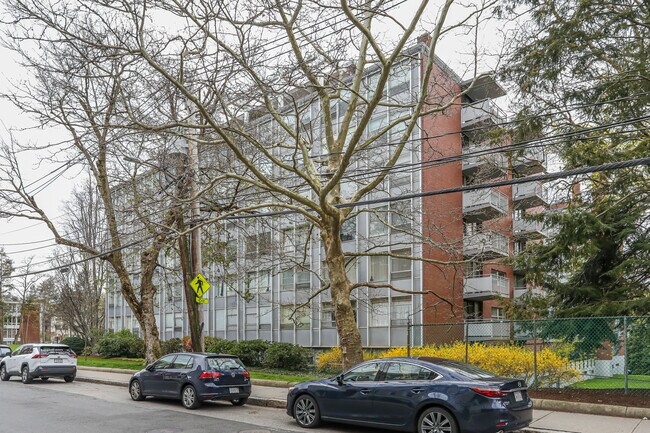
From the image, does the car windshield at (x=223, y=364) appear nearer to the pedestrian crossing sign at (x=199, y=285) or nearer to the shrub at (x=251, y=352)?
the pedestrian crossing sign at (x=199, y=285)

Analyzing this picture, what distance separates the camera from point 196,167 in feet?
59.2

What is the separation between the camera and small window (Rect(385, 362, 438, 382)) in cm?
984

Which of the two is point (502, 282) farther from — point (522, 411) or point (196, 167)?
point (522, 411)

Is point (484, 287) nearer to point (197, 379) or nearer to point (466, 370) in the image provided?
point (197, 379)

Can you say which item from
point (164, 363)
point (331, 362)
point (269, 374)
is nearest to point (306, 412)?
point (164, 363)

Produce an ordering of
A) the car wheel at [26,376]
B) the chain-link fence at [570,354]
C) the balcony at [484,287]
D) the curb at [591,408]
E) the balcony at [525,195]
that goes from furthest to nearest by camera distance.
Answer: the balcony at [484,287] < the balcony at [525,195] < the car wheel at [26,376] < the chain-link fence at [570,354] < the curb at [591,408]

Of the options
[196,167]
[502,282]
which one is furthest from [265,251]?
[502,282]

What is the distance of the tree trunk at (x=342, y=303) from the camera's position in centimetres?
1495

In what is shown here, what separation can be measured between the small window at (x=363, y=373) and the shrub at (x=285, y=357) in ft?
43.9

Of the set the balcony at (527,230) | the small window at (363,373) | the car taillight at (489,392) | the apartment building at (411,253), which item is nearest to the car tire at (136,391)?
the small window at (363,373)

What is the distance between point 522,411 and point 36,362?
59.6ft

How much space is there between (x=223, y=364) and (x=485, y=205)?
18.6 m

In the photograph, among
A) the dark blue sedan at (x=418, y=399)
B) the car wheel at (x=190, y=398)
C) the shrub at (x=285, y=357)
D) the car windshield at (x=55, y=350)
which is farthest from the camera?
the shrub at (x=285, y=357)

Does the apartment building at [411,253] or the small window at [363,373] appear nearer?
the small window at [363,373]
